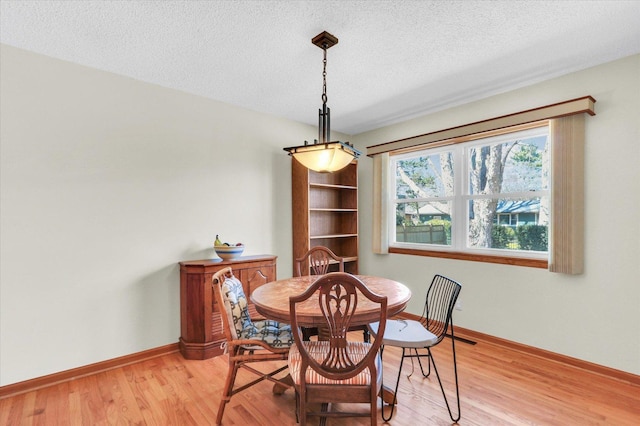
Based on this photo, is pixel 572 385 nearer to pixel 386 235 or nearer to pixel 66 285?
pixel 386 235

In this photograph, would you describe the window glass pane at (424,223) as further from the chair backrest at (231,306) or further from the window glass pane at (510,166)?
the chair backrest at (231,306)

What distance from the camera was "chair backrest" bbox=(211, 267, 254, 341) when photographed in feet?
5.99

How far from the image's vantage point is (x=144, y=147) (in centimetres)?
281

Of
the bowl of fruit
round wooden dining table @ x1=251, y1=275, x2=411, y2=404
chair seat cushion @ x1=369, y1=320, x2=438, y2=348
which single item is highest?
the bowl of fruit

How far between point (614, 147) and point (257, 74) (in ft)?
9.83

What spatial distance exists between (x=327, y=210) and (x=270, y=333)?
6.80 feet

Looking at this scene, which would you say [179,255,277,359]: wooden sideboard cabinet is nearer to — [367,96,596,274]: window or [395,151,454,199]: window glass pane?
[367,96,596,274]: window

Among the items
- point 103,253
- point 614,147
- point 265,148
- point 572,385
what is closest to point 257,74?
point 265,148

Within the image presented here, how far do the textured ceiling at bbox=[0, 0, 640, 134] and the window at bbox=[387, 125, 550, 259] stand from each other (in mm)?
622

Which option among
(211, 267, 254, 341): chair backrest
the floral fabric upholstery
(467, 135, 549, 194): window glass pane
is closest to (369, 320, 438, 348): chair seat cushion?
the floral fabric upholstery

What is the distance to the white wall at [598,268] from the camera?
7.63 feet

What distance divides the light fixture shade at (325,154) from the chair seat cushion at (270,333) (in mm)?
1192

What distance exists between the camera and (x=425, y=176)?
376 centimetres

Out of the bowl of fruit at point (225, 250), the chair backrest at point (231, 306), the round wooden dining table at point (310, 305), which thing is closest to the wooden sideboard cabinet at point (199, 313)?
the bowl of fruit at point (225, 250)
